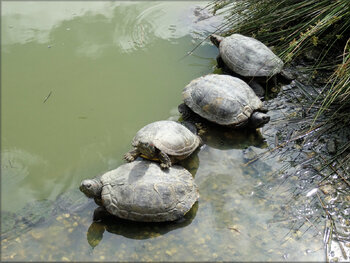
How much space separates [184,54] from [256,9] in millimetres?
1391

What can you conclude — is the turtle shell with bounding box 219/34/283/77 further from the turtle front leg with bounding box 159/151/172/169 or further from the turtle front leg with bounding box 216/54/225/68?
the turtle front leg with bounding box 159/151/172/169

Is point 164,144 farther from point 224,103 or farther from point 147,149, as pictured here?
point 224,103

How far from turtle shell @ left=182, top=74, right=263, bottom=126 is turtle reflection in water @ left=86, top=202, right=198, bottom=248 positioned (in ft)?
4.70

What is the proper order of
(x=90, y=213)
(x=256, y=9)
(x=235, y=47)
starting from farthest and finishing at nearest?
1. (x=256, y=9)
2. (x=235, y=47)
3. (x=90, y=213)

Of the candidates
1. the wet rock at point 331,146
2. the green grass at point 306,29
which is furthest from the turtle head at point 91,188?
the green grass at point 306,29

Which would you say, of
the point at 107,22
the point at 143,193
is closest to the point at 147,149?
the point at 143,193

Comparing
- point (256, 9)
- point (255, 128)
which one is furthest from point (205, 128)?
point (256, 9)

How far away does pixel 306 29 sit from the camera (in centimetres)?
507

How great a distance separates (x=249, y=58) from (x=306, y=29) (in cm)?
89

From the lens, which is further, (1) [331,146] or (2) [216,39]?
(2) [216,39]

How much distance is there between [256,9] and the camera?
19.2 feet

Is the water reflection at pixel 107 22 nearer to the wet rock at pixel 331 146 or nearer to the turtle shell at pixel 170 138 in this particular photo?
the turtle shell at pixel 170 138

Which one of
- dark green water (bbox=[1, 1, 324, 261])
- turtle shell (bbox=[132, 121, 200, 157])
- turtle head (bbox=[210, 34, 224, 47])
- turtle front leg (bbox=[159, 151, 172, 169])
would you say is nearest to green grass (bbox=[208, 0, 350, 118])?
turtle head (bbox=[210, 34, 224, 47])

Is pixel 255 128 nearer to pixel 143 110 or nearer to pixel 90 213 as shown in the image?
pixel 143 110
